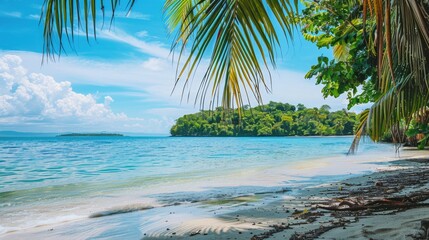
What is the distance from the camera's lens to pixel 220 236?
11.4 feet

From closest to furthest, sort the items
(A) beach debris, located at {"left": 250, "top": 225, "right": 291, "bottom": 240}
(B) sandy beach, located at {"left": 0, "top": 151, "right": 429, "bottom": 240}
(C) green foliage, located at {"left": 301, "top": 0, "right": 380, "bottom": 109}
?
(B) sandy beach, located at {"left": 0, "top": 151, "right": 429, "bottom": 240} → (A) beach debris, located at {"left": 250, "top": 225, "right": 291, "bottom": 240} → (C) green foliage, located at {"left": 301, "top": 0, "right": 380, "bottom": 109}

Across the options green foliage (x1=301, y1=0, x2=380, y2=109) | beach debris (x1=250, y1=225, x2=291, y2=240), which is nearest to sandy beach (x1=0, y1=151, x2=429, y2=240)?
beach debris (x1=250, y1=225, x2=291, y2=240)

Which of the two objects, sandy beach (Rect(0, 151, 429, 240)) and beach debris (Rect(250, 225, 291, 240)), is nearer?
sandy beach (Rect(0, 151, 429, 240))

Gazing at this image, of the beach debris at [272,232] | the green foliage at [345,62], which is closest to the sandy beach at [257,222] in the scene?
the beach debris at [272,232]

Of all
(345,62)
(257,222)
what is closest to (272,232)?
(257,222)

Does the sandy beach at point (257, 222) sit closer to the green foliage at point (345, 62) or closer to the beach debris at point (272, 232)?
the beach debris at point (272, 232)

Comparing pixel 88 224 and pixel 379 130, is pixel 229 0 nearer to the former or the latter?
pixel 379 130

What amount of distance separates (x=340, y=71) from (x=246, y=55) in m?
4.12

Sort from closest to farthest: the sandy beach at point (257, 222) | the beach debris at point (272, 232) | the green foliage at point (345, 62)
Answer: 1. the sandy beach at point (257, 222)
2. the beach debris at point (272, 232)
3. the green foliage at point (345, 62)

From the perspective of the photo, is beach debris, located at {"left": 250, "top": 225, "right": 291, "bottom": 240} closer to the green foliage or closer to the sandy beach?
the sandy beach

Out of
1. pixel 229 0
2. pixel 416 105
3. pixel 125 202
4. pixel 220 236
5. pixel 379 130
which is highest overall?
pixel 229 0

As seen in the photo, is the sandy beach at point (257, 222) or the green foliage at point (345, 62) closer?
the sandy beach at point (257, 222)

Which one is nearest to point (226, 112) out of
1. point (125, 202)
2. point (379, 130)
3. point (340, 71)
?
point (379, 130)

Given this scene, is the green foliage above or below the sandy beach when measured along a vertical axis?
above
